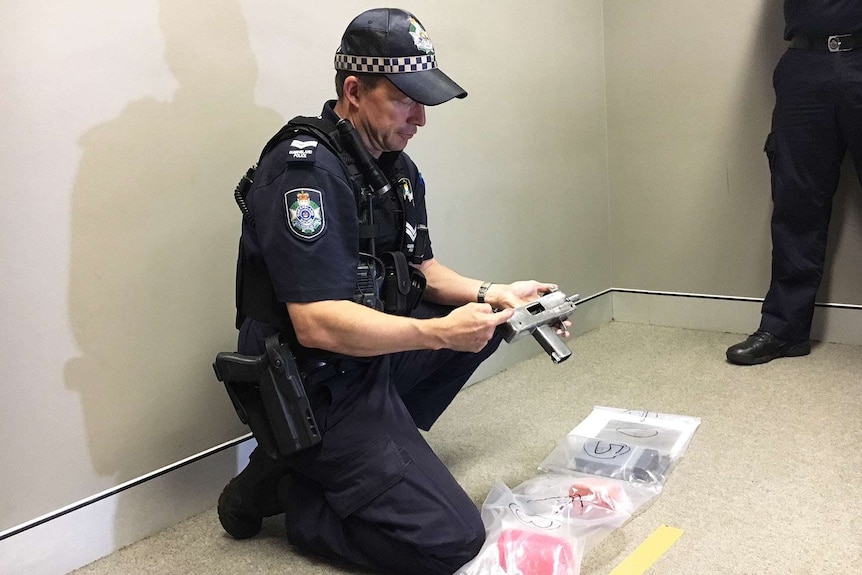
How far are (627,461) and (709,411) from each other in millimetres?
407

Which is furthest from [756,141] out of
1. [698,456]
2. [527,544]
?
[527,544]

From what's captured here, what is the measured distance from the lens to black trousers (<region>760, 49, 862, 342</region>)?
2113mm

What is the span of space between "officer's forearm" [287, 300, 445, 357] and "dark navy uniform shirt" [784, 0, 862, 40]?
5.35 ft

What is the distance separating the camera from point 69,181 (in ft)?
4.51

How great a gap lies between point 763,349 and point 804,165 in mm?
587

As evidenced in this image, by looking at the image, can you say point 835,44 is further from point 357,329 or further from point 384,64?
point 357,329

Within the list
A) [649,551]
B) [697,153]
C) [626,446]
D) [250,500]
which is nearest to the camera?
[649,551]

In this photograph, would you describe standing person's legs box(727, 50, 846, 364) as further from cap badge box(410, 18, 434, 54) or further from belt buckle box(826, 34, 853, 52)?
cap badge box(410, 18, 434, 54)

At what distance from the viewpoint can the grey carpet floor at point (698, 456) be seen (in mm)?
1319

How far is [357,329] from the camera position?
1.21 m

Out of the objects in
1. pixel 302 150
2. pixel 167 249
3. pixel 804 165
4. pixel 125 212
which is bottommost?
pixel 804 165

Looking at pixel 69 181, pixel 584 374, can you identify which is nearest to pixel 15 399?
pixel 69 181

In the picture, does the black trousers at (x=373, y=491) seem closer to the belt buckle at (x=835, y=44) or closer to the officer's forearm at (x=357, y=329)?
the officer's forearm at (x=357, y=329)

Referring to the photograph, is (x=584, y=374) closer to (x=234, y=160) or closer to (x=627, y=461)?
(x=627, y=461)
